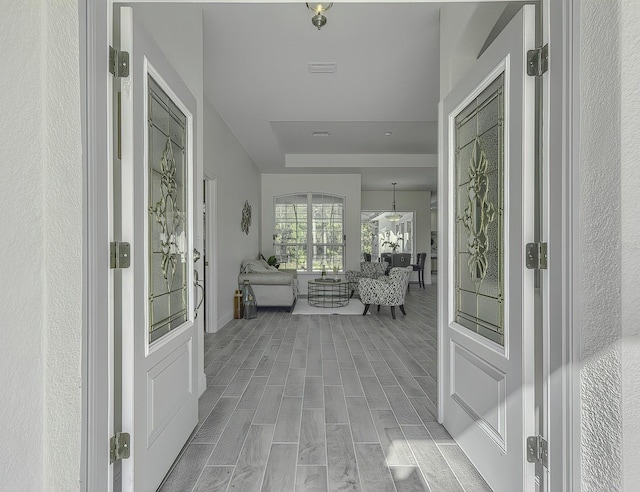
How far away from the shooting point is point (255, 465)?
1939mm

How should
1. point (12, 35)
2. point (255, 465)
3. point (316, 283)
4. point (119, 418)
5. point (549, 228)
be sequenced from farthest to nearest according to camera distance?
point (316, 283) → point (255, 465) → point (119, 418) → point (549, 228) → point (12, 35)

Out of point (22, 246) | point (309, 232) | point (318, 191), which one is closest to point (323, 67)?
point (22, 246)

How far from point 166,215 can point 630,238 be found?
175 cm

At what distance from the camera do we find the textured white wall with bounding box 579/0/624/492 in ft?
3.39

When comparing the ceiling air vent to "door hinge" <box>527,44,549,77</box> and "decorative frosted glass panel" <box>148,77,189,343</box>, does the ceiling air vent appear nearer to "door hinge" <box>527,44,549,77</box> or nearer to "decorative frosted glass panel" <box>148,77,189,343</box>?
"decorative frosted glass panel" <box>148,77,189,343</box>

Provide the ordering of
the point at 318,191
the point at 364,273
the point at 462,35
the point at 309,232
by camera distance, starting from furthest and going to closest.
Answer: the point at 309,232, the point at 318,191, the point at 364,273, the point at 462,35

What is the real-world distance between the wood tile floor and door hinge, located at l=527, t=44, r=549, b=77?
5.71 ft

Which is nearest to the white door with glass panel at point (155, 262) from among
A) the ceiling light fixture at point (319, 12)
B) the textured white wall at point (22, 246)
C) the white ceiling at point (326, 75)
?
the textured white wall at point (22, 246)

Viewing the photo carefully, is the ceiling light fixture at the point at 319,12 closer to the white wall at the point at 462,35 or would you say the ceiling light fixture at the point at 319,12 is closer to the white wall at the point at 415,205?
the white wall at the point at 462,35

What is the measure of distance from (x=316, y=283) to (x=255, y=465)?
4.93m

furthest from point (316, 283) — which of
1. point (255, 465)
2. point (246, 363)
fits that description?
point (255, 465)

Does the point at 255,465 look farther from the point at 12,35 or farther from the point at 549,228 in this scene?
the point at 12,35

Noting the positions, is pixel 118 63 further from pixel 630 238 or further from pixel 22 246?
pixel 630 238

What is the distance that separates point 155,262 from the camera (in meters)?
1.71
